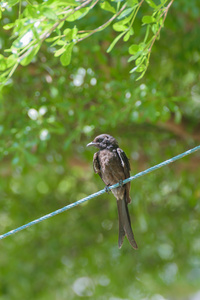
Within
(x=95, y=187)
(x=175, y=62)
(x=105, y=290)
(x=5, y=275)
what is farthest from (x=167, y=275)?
(x=175, y=62)

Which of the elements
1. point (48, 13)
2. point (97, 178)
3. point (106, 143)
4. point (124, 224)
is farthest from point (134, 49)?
point (97, 178)

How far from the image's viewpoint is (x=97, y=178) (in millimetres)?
6922

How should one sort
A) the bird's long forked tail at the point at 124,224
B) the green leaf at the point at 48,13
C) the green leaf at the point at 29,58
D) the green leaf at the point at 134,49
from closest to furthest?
the green leaf at the point at 48,13 < the green leaf at the point at 29,58 < the green leaf at the point at 134,49 < the bird's long forked tail at the point at 124,224

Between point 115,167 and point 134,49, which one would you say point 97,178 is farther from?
point 134,49

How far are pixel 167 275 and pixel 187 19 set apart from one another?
412cm

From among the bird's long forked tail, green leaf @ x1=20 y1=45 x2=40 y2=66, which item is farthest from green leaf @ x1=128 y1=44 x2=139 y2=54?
the bird's long forked tail

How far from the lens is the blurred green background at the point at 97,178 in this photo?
19.0 feet

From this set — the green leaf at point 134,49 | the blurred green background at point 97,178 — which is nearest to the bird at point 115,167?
the blurred green background at point 97,178

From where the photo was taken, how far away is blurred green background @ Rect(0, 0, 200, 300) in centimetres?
578

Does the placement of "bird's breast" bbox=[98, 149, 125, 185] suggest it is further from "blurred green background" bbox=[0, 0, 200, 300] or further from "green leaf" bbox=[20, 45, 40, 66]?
"green leaf" bbox=[20, 45, 40, 66]

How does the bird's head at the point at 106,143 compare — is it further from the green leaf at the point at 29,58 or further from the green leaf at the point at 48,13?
the green leaf at the point at 48,13

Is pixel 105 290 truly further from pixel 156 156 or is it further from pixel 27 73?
pixel 27 73

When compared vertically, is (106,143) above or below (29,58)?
below

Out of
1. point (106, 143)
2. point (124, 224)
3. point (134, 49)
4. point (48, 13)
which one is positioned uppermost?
point (48, 13)
